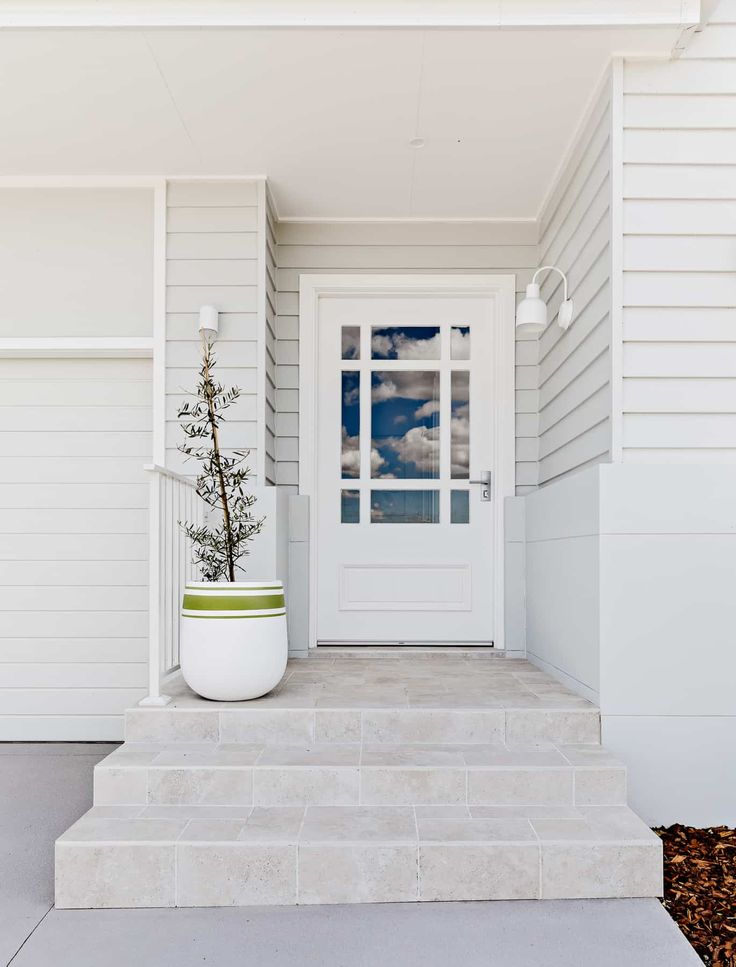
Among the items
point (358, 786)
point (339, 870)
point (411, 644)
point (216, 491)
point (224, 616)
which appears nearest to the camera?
point (339, 870)

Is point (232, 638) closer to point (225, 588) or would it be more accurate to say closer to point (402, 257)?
point (225, 588)

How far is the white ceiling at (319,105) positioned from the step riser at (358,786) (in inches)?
92.9

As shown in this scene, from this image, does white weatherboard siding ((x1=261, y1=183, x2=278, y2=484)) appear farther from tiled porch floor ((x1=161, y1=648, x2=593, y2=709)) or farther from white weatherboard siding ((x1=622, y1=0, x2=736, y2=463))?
white weatherboard siding ((x1=622, y1=0, x2=736, y2=463))

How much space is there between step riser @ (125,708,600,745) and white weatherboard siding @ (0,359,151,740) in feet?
3.73

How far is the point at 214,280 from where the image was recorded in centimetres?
364

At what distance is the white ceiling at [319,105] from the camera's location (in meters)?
2.71

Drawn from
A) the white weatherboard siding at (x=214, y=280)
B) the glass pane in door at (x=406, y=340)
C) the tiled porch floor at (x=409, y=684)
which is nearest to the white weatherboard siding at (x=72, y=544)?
the white weatherboard siding at (x=214, y=280)

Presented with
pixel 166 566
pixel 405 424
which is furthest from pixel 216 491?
pixel 405 424

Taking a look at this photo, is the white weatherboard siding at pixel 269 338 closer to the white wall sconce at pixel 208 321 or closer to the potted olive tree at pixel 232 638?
the white wall sconce at pixel 208 321

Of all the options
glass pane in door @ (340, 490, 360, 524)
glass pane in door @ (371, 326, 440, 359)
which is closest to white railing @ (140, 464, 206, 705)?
glass pane in door @ (340, 490, 360, 524)

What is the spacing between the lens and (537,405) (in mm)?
4008

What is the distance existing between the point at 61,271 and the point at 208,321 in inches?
31.4

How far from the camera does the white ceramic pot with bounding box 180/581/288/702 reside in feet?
8.93

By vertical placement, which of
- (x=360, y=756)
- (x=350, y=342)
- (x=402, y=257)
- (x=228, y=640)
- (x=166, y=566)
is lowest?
(x=360, y=756)
